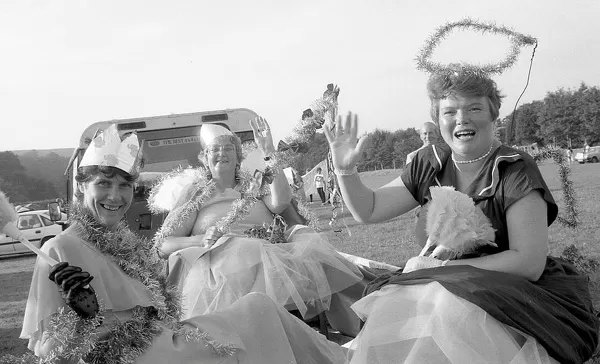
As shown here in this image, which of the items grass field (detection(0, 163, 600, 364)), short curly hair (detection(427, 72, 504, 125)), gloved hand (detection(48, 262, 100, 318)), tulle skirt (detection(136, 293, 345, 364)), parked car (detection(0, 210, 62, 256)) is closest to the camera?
gloved hand (detection(48, 262, 100, 318))

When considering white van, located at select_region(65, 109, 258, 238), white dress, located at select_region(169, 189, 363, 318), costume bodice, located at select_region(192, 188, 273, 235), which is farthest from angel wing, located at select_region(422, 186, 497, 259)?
white van, located at select_region(65, 109, 258, 238)

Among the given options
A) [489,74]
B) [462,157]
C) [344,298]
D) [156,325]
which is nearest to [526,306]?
[462,157]

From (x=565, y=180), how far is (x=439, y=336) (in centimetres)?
232

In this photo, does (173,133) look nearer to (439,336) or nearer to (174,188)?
(174,188)

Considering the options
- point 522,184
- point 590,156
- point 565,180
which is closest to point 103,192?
point 522,184

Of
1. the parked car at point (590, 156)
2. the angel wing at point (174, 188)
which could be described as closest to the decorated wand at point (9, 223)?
the angel wing at point (174, 188)

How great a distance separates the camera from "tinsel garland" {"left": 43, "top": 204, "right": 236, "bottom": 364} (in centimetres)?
210

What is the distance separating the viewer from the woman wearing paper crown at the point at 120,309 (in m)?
2.12

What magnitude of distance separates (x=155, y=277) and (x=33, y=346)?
57cm

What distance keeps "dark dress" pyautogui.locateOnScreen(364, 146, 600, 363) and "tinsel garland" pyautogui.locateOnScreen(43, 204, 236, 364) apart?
3.06 ft

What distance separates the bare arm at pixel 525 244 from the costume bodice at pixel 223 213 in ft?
8.00

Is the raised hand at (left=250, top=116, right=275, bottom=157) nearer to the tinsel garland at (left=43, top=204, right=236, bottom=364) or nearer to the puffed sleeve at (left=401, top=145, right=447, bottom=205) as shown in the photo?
the puffed sleeve at (left=401, top=145, right=447, bottom=205)

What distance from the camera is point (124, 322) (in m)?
2.31

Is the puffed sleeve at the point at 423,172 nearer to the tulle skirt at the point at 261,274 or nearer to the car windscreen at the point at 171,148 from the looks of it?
the tulle skirt at the point at 261,274
